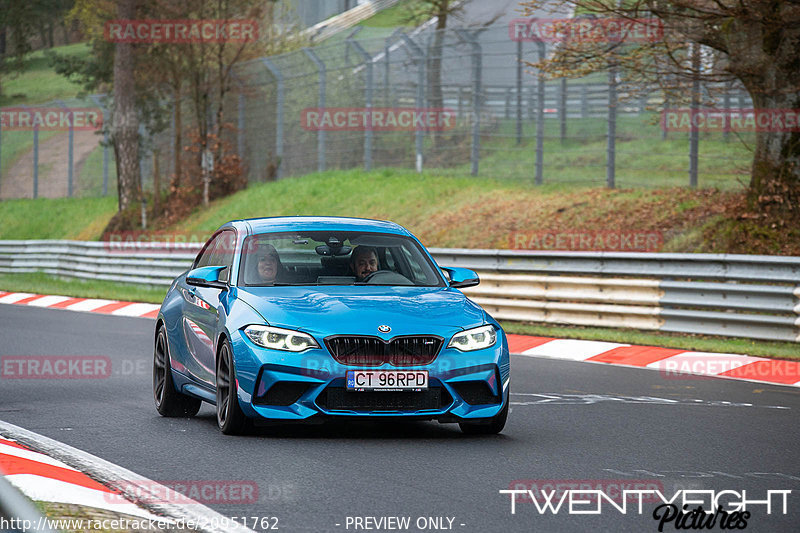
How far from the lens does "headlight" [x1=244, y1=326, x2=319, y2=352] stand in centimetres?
788

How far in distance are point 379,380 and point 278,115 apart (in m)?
28.8

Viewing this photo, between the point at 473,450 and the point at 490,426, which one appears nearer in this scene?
the point at 473,450

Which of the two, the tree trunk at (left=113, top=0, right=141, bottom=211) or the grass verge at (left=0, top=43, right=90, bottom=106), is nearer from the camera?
the tree trunk at (left=113, top=0, right=141, bottom=211)

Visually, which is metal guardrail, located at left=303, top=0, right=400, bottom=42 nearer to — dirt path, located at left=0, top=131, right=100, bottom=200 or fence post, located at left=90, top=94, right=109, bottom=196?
dirt path, located at left=0, top=131, right=100, bottom=200

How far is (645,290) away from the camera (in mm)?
16109

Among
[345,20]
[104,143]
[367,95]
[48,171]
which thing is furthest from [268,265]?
[345,20]

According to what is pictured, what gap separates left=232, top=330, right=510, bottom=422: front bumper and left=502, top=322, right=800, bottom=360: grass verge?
670 cm

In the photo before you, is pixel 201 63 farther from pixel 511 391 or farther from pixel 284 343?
pixel 284 343

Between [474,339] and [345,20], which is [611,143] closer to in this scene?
[474,339]

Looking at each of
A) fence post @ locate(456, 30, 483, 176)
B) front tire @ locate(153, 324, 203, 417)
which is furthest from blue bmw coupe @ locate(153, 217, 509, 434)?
fence post @ locate(456, 30, 483, 176)

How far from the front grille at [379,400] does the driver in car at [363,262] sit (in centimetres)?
148

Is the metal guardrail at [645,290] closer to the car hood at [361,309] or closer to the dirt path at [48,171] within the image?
the car hood at [361,309]

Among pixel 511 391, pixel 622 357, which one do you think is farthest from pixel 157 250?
pixel 511 391

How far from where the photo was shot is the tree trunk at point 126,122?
39.3 meters
